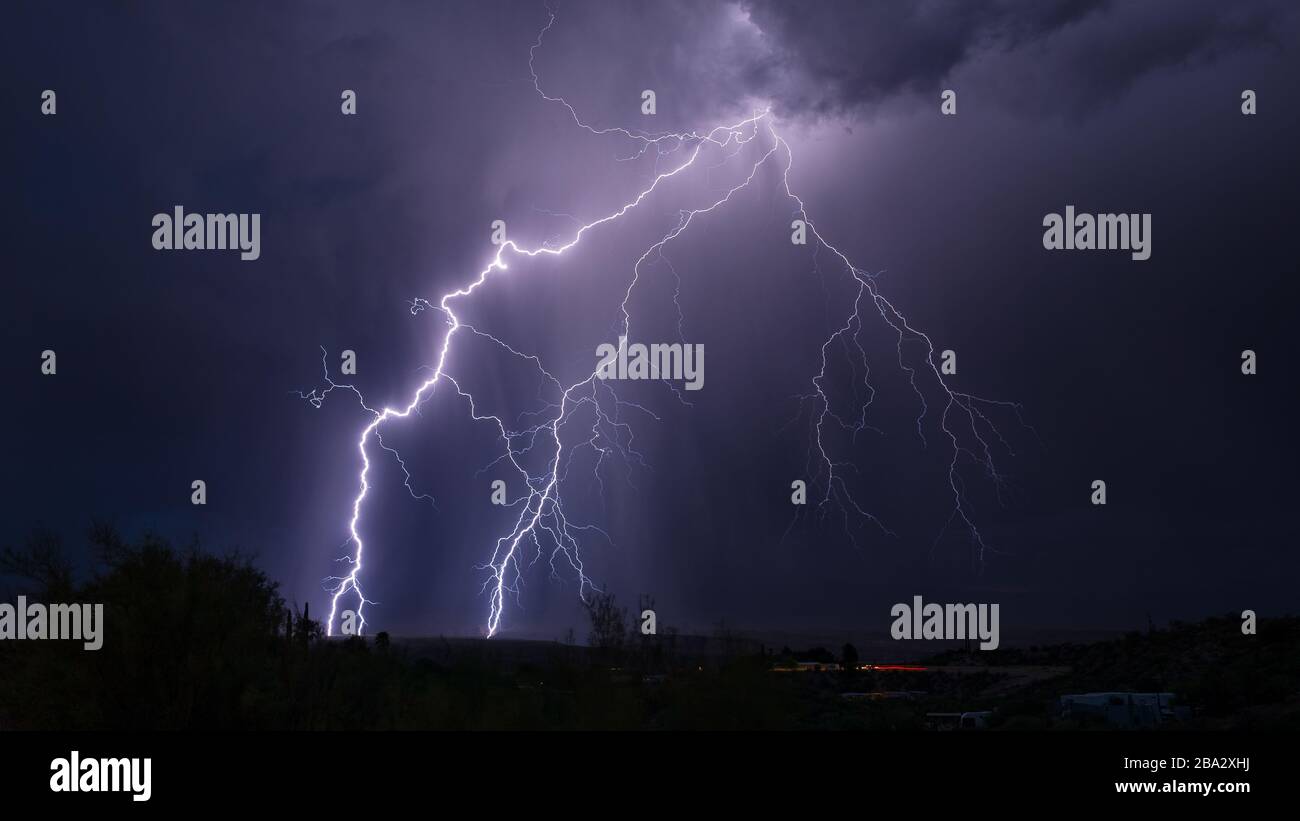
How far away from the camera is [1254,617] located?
35156 mm

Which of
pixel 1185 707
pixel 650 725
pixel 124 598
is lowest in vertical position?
pixel 1185 707

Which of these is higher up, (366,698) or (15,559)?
(15,559)

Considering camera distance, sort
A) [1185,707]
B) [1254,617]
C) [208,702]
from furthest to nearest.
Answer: [1254,617]
[1185,707]
[208,702]

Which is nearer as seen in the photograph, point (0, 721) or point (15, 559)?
point (0, 721)

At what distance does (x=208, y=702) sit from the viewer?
1554 centimetres
